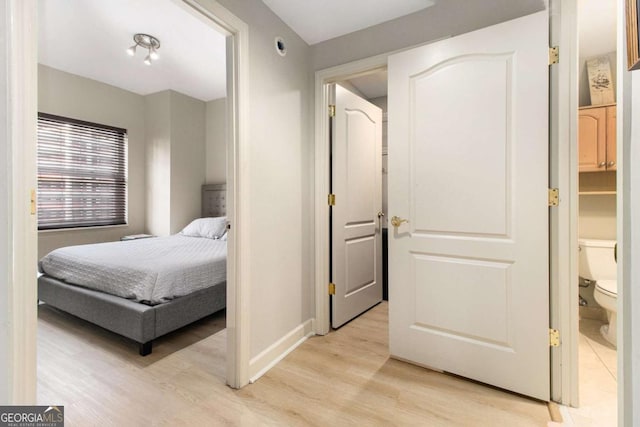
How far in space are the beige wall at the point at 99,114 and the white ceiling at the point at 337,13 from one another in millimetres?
3349

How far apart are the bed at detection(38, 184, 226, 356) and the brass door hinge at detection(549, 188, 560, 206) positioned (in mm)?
2490

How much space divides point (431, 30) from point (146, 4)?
2244 mm

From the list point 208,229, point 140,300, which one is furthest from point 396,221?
point 208,229

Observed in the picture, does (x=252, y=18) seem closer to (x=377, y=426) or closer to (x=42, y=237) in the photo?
(x=377, y=426)

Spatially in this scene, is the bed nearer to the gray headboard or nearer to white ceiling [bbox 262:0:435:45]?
the gray headboard

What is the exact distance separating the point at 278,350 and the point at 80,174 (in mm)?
3776

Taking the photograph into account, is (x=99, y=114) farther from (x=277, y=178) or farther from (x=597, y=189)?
(x=597, y=189)

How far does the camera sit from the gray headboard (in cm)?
451

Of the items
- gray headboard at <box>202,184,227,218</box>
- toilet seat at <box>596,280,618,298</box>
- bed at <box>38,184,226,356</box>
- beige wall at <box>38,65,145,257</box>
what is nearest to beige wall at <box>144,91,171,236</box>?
beige wall at <box>38,65,145,257</box>

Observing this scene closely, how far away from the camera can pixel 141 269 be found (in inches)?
87.2

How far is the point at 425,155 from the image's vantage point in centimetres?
182

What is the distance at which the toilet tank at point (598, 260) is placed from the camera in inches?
89.0

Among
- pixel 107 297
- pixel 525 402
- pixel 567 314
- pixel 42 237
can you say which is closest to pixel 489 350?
pixel 525 402

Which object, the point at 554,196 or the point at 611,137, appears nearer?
the point at 554,196
